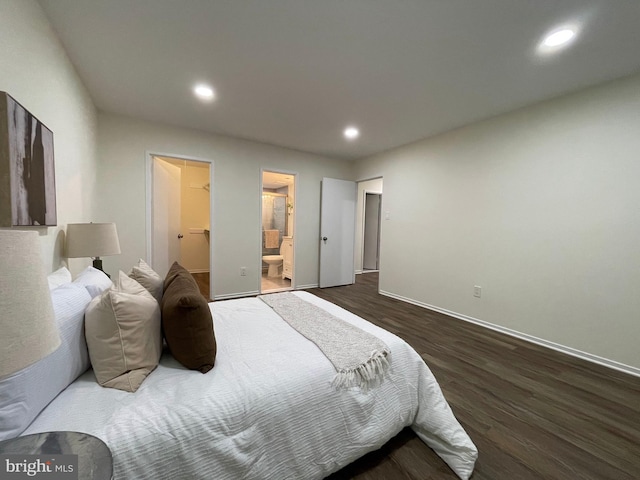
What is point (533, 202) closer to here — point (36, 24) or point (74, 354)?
point (74, 354)

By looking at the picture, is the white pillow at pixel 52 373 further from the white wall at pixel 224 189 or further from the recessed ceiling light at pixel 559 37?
the recessed ceiling light at pixel 559 37

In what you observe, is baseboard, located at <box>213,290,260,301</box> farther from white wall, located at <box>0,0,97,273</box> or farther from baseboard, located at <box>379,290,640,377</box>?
baseboard, located at <box>379,290,640,377</box>

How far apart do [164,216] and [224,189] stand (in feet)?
3.71

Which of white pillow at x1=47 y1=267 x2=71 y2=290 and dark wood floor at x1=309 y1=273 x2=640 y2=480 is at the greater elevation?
white pillow at x1=47 y1=267 x2=71 y2=290

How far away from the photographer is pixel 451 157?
3250 millimetres

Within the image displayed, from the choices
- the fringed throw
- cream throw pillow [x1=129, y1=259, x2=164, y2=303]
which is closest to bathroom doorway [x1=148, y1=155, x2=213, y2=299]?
cream throw pillow [x1=129, y1=259, x2=164, y2=303]

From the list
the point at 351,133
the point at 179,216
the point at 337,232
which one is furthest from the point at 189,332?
the point at 179,216

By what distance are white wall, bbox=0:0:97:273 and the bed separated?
135cm

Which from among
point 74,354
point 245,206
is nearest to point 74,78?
point 245,206

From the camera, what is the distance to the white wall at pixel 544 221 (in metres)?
2.06

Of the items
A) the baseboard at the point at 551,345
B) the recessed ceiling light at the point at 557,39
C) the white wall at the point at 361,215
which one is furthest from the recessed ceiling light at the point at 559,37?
the white wall at the point at 361,215

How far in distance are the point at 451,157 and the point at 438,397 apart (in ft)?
9.75

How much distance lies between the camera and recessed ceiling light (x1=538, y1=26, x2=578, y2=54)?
1593 millimetres

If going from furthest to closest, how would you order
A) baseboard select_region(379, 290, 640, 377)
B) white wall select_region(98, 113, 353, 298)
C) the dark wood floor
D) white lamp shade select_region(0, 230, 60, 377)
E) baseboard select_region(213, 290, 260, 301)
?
baseboard select_region(213, 290, 260, 301) < white wall select_region(98, 113, 353, 298) < baseboard select_region(379, 290, 640, 377) < the dark wood floor < white lamp shade select_region(0, 230, 60, 377)
